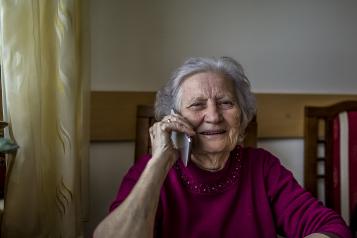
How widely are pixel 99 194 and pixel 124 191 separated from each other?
517mm

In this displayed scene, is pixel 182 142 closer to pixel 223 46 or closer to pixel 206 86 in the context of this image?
pixel 206 86

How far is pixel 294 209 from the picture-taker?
104cm

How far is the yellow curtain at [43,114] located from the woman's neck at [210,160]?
356 millimetres

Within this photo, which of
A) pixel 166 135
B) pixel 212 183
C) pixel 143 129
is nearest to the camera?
pixel 166 135

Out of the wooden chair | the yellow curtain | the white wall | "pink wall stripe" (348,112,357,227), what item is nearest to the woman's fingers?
the yellow curtain

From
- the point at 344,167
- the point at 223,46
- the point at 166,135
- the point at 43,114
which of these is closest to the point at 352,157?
the point at 344,167

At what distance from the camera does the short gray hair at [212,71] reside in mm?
1078

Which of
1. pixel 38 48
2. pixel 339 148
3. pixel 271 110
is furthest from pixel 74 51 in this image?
pixel 339 148

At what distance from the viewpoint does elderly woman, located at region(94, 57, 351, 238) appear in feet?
3.34

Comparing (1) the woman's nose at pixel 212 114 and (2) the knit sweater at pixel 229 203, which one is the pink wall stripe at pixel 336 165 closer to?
(2) the knit sweater at pixel 229 203

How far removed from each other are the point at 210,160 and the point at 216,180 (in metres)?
0.06

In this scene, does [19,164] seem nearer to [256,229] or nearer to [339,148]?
[256,229]

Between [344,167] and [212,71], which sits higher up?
[212,71]

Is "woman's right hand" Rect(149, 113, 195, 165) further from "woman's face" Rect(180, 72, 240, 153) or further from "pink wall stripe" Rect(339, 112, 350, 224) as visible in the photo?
"pink wall stripe" Rect(339, 112, 350, 224)
